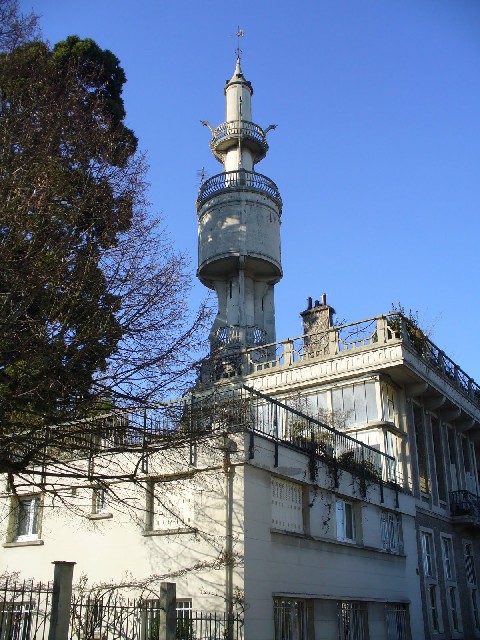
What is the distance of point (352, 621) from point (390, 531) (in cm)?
395

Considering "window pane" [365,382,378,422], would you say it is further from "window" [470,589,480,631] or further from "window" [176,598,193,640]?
"window" [176,598,193,640]

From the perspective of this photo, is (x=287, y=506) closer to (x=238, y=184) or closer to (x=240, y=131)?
(x=238, y=184)

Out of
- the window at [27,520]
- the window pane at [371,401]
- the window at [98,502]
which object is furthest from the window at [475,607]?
the window at [27,520]

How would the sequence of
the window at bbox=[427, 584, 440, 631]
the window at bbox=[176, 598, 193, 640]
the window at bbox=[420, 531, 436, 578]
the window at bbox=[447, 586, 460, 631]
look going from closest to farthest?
the window at bbox=[176, 598, 193, 640], the window at bbox=[427, 584, 440, 631], the window at bbox=[420, 531, 436, 578], the window at bbox=[447, 586, 460, 631]

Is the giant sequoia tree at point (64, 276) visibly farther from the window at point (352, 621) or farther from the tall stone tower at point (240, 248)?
the tall stone tower at point (240, 248)

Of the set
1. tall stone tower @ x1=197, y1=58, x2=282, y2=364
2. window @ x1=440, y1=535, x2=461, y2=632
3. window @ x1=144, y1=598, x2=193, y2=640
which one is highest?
tall stone tower @ x1=197, y1=58, x2=282, y2=364

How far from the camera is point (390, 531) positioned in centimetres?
2064

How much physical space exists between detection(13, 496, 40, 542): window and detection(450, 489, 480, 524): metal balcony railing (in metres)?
14.6

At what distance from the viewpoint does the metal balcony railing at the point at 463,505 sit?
2497 centimetres

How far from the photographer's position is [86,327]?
1087 cm

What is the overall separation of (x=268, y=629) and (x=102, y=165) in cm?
953

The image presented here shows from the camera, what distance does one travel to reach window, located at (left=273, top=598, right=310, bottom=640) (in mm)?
14578

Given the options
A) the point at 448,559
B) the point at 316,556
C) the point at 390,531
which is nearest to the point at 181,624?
the point at 316,556

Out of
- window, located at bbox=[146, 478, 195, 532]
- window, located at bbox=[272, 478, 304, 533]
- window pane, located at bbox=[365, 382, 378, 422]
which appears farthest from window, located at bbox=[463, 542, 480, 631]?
window, located at bbox=[146, 478, 195, 532]
